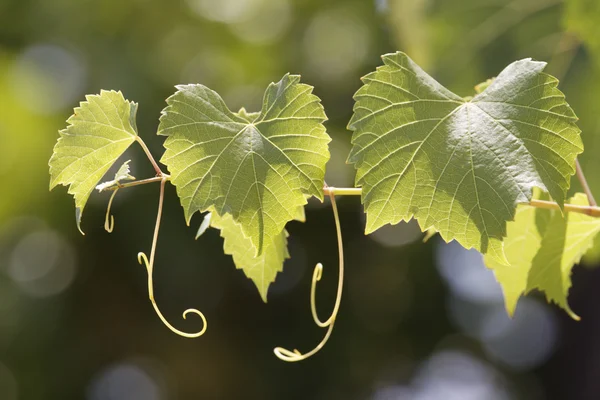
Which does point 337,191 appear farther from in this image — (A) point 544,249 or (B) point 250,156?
(A) point 544,249

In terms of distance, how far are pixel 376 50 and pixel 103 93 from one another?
3809 millimetres

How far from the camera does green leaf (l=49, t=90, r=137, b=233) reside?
2.19 ft

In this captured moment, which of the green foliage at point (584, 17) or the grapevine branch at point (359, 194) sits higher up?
the green foliage at point (584, 17)

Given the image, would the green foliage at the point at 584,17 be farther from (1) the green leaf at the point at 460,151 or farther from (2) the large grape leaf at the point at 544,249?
(1) the green leaf at the point at 460,151

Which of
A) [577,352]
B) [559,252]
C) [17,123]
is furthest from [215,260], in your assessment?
[559,252]

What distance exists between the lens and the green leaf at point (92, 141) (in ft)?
2.19

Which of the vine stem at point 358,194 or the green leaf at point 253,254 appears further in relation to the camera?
the green leaf at point 253,254

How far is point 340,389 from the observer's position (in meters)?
4.55

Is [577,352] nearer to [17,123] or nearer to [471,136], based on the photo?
[17,123]

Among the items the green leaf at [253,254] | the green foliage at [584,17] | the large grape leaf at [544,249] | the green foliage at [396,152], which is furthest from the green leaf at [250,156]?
the green foliage at [584,17]

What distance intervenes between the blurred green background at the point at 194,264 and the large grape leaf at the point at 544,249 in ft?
10.7

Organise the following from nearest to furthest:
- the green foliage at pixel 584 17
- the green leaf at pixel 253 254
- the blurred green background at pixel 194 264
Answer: the green leaf at pixel 253 254
the green foliage at pixel 584 17
the blurred green background at pixel 194 264

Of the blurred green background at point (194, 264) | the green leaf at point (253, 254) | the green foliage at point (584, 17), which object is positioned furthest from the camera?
the blurred green background at point (194, 264)

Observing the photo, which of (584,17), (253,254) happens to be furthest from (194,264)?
(253,254)
